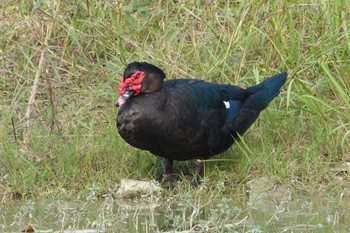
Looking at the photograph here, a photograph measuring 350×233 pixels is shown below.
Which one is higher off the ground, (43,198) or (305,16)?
(305,16)

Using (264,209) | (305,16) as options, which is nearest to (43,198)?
(264,209)

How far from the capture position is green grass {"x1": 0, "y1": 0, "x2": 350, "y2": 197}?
6727 mm

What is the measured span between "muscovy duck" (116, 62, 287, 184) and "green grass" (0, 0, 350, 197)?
157 millimetres

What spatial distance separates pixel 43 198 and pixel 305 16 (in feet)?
9.63

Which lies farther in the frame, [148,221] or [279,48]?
[279,48]

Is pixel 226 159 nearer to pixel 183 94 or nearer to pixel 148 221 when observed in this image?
pixel 183 94

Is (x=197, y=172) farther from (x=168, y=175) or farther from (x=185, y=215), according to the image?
(x=185, y=215)

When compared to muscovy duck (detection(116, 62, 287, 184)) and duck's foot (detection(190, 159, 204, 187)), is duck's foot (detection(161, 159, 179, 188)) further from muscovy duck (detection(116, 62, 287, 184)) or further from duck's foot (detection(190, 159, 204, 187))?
duck's foot (detection(190, 159, 204, 187))

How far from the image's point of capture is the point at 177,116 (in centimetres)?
641

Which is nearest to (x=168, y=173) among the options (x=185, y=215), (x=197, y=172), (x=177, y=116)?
(x=197, y=172)

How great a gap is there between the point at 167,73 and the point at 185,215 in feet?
7.50

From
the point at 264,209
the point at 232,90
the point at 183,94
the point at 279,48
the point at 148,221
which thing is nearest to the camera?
the point at 148,221

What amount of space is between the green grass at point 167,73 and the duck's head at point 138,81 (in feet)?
1.71

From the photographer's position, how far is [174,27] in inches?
328
